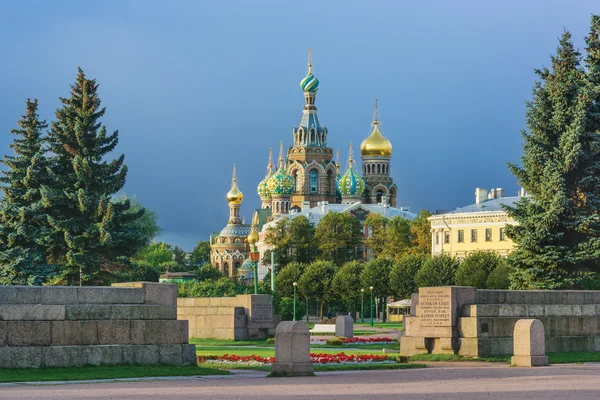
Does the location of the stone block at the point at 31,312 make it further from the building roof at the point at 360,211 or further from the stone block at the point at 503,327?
the building roof at the point at 360,211

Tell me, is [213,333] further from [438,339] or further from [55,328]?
[55,328]

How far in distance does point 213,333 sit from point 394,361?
17.3 metres

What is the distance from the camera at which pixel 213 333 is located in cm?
4662

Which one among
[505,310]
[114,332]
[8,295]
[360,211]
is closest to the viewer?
[8,295]

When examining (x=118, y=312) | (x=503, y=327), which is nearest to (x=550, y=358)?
(x=503, y=327)

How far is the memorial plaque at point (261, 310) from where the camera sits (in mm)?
46625

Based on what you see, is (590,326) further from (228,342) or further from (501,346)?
(228,342)

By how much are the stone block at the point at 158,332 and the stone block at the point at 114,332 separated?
0.13m

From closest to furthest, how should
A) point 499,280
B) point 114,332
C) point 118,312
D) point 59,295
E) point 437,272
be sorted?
point 59,295 → point 114,332 → point 118,312 → point 499,280 → point 437,272

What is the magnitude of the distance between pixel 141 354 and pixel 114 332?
2.44 feet

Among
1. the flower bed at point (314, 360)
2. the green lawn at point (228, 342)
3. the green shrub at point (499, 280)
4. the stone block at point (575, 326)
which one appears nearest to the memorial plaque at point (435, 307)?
the flower bed at point (314, 360)

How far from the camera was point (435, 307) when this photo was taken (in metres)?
31.2

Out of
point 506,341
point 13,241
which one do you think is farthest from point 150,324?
point 13,241

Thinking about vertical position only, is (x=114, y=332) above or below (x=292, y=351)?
above
